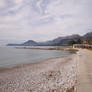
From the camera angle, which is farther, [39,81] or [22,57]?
[22,57]

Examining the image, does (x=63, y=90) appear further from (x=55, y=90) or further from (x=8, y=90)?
(x=8, y=90)

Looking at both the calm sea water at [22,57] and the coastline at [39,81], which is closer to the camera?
the coastline at [39,81]

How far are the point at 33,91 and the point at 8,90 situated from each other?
66.4 inches

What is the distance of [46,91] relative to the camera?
5.58 m

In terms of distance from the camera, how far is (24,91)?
19.5ft

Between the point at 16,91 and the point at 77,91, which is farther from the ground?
the point at 77,91

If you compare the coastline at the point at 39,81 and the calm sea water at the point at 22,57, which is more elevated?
the coastline at the point at 39,81

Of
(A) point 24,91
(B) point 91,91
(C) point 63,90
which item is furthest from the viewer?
(A) point 24,91

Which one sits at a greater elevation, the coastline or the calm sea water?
the coastline

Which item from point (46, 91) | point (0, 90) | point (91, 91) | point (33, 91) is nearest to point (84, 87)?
point (91, 91)

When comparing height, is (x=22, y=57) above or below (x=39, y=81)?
below

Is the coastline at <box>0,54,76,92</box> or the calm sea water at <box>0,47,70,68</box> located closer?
the coastline at <box>0,54,76,92</box>

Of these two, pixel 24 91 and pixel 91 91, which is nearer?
pixel 91 91

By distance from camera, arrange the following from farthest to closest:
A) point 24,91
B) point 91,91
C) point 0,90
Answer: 1. point 0,90
2. point 24,91
3. point 91,91
